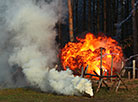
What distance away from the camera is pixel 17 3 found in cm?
1463

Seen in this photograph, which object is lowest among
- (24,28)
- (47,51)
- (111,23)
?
(47,51)

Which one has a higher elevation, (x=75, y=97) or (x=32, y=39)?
(x=32, y=39)

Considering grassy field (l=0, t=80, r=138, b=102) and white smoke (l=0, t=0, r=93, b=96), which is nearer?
grassy field (l=0, t=80, r=138, b=102)

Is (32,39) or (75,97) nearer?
(75,97)

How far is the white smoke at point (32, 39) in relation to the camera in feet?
41.7

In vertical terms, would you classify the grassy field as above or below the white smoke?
below

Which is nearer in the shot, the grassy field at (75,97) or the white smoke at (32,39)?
the grassy field at (75,97)

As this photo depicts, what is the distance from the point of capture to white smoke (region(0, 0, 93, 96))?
12719 mm

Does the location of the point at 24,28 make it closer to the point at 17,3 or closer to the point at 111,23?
the point at 17,3

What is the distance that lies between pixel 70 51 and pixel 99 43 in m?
1.93

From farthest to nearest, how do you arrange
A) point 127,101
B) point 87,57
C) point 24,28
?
point 87,57
point 24,28
point 127,101

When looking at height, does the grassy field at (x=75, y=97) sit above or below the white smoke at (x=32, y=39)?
below

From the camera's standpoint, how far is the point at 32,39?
13.8 meters

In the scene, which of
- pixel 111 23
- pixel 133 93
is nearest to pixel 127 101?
pixel 133 93
